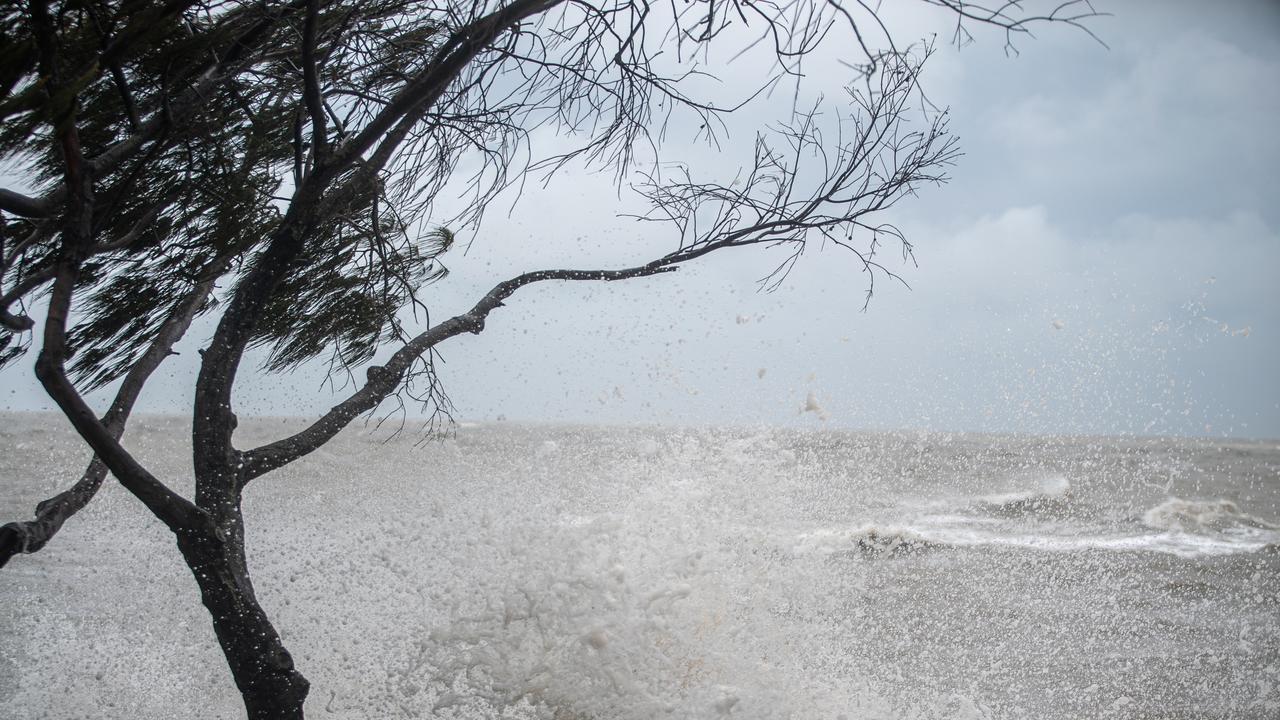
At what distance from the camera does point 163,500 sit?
2447mm

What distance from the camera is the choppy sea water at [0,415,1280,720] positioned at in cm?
441

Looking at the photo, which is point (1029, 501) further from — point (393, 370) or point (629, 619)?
point (393, 370)

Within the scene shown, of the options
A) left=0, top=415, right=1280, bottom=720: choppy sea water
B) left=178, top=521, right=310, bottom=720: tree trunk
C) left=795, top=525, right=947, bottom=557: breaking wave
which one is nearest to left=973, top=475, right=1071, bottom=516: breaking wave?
left=795, top=525, right=947, bottom=557: breaking wave

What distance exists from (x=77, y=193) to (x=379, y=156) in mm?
759

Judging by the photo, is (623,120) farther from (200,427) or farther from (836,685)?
(836,685)

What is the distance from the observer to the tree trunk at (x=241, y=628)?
2.49m

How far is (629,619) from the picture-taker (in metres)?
4.77

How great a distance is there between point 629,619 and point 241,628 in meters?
2.54

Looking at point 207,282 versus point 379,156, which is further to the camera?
point 207,282

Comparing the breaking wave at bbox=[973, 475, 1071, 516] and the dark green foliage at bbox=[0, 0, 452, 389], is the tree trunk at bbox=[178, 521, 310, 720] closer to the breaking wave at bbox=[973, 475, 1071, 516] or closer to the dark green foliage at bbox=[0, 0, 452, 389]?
the dark green foliage at bbox=[0, 0, 452, 389]

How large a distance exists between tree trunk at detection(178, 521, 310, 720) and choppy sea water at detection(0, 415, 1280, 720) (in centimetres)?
157

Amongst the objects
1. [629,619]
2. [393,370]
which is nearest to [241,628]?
[393,370]

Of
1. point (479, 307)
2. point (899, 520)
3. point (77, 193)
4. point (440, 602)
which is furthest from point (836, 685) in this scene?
point (899, 520)

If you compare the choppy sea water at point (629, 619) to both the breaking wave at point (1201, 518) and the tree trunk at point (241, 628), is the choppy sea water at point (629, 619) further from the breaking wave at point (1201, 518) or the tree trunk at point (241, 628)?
the breaking wave at point (1201, 518)
